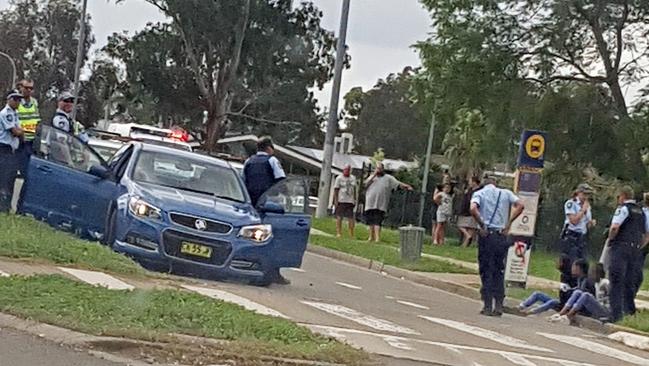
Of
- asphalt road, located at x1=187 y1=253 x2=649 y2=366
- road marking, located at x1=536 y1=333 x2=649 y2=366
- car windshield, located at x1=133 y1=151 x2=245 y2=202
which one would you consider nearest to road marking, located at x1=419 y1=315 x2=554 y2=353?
asphalt road, located at x1=187 y1=253 x2=649 y2=366

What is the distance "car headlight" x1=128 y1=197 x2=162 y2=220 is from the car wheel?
1.54 feet

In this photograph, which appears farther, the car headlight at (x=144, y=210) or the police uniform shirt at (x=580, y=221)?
the police uniform shirt at (x=580, y=221)

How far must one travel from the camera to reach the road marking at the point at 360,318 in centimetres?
1211

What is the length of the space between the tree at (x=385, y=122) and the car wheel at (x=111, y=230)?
69.8 m

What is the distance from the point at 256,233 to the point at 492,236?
3039mm

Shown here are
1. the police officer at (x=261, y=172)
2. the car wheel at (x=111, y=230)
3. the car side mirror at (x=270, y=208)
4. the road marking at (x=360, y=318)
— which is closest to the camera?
the road marking at (x=360, y=318)

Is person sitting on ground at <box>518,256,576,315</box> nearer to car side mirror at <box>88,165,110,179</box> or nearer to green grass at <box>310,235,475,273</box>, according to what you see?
green grass at <box>310,235,475,273</box>

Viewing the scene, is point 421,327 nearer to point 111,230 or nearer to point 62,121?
point 111,230

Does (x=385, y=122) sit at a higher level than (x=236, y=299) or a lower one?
higher

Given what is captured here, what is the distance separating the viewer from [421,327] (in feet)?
42.0

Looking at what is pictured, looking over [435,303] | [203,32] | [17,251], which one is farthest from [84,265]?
[203,32]

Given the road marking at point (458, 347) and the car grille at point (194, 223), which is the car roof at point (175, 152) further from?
the road marking at point (458, 347)

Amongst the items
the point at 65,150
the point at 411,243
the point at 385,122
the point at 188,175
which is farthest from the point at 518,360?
the point at 385,122

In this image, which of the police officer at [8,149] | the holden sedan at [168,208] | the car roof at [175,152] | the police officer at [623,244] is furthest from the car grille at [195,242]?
the police officer at [623,244]
